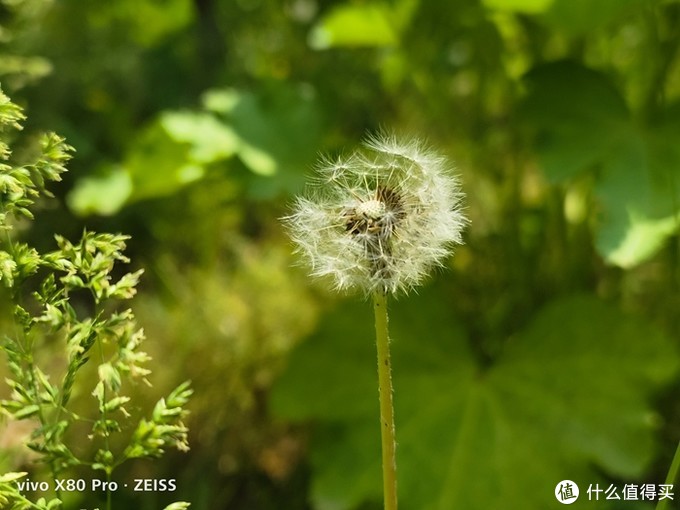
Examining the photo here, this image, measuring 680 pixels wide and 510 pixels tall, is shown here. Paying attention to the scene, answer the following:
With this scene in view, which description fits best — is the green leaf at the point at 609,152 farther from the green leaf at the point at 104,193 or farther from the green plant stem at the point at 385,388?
the green leaf at the point at 104,193

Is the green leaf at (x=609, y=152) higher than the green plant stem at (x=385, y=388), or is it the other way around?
the green leaf at (x=609, y=152)

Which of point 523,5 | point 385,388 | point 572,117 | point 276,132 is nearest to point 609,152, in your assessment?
point 572,117

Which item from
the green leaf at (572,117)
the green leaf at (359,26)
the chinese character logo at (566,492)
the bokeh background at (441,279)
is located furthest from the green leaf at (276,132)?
the chinese character logo at (566,492)

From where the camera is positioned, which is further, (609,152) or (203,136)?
(203,136)

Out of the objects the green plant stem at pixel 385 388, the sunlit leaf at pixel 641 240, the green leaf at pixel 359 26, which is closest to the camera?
the green plant stem at pixel 385 388

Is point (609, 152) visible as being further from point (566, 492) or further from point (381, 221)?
point (381, 221)

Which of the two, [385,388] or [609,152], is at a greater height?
[609,152]
